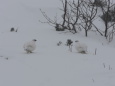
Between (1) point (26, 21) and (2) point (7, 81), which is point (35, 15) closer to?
(1) point (26, 21)

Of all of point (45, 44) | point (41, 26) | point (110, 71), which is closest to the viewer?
point (110, 71)

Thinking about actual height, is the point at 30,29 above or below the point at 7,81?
above

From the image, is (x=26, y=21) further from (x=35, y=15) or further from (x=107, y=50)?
(x=107, y=50)

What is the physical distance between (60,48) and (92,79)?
2607 millimetres

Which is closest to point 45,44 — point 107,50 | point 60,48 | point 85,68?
point 60,48

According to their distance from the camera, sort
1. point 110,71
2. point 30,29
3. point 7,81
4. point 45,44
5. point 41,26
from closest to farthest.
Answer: point 7,81
point 110,71
point 45,44
point 30,29
point 41,26

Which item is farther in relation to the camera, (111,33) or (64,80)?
(111,33)

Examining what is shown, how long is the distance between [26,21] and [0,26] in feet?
3.15

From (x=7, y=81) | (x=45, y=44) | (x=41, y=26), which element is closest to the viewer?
(x=7, y=81)

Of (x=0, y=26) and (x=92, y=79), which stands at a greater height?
(x=0, y=26)

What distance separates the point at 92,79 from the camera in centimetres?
480

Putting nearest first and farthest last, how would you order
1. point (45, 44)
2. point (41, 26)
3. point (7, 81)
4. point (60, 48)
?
point (7, 81), point (60, 48), point (45, 44), point (41, 26)

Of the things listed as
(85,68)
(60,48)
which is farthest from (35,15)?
(85,68)

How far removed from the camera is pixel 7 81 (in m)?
4.74
